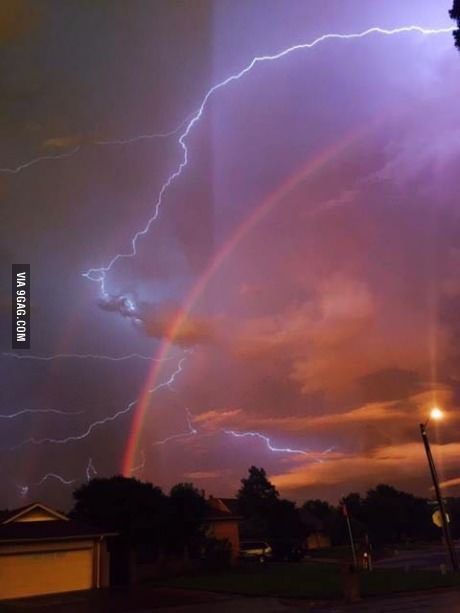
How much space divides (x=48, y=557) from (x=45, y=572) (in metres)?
0.77

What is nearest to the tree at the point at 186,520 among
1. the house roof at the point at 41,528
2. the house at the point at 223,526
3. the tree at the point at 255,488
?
the house at the point at 223,526

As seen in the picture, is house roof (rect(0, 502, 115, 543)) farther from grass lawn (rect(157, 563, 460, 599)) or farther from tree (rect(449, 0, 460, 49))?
tree (rect(449, 0, 460, 49))

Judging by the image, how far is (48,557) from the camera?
38.5 metres

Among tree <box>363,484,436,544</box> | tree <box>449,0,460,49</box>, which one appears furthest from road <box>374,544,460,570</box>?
tree <box>363,484,436,544</box>

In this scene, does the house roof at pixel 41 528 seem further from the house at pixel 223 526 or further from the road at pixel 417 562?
the road at pixel 417 562

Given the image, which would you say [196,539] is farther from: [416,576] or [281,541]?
[281,541]

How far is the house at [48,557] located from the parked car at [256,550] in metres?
22.6

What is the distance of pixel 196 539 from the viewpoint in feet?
152

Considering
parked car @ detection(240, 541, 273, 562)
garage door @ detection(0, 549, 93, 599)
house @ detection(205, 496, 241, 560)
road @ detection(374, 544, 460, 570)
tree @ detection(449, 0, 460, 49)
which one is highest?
tree @ detection(449, 0, 460, 49)

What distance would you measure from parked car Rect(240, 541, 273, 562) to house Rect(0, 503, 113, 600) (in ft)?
74.3

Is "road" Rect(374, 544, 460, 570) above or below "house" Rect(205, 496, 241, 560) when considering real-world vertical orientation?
below

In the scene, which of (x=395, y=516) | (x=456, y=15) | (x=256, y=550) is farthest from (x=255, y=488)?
(x=456, y=15)

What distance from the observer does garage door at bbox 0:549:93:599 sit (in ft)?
121

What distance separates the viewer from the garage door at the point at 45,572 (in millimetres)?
36812
